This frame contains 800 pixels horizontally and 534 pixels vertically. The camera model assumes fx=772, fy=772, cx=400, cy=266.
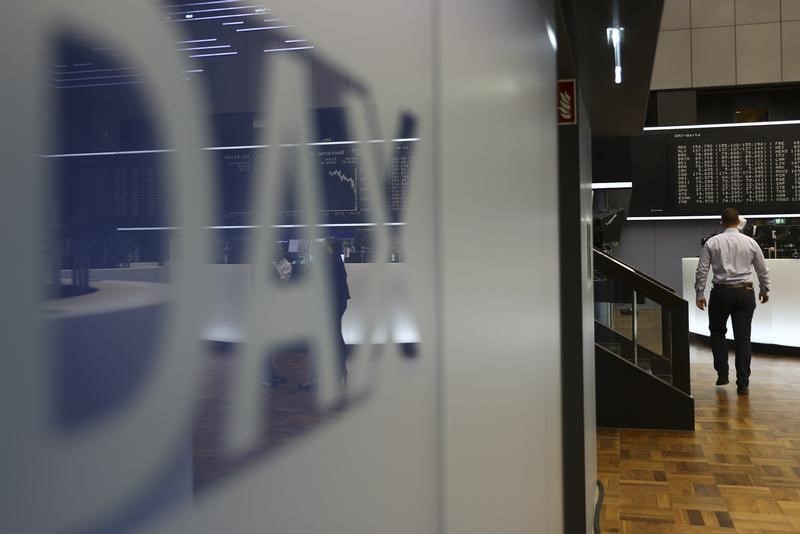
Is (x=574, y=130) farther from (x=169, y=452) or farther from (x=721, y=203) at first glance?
(x=721, y=203)

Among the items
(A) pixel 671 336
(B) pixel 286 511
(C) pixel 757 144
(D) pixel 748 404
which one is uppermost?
(C) pixel 757 144

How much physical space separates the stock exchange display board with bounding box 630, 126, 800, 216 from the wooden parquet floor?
4.24 meters

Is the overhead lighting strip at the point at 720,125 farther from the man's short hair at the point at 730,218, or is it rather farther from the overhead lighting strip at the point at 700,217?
the man's short hair at the point at 730,218

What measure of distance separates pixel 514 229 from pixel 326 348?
84cm

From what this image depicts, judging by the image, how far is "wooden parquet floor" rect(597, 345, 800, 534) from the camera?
11.1 ft

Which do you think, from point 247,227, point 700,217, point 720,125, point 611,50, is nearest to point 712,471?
point 611,50

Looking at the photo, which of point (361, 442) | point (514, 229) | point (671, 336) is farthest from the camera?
point (671, 336)

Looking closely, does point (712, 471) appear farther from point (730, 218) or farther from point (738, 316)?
point (730, 218)

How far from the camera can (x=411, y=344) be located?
0.63m

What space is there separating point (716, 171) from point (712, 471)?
658 centimetres

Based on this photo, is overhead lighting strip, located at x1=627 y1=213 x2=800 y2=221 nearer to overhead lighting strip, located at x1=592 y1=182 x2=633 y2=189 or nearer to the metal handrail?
overhead lighting strip, located at x1=592 y1=182 x2=633 y2=189

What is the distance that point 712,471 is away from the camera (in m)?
4.08

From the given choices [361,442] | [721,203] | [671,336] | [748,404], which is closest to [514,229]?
[361,442]

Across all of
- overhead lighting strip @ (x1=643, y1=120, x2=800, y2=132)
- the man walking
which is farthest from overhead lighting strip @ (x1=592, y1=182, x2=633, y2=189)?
overhead lighting strip @ (x1=643, y1=120, x2=800, y2=132)
